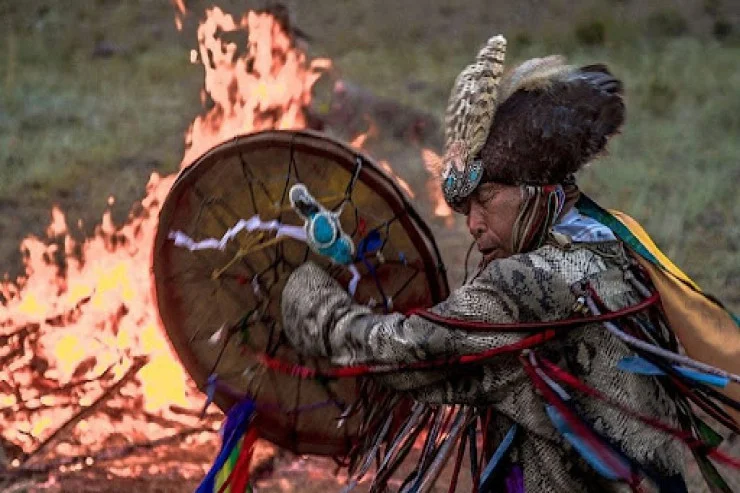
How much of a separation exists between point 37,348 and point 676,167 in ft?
23.0

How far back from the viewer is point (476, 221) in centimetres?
230

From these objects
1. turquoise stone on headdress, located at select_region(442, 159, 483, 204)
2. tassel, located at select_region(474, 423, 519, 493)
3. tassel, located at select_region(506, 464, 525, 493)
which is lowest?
tassel, located at select_region(506, 464, 525, 493)

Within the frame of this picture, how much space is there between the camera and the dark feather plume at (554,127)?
215 cm

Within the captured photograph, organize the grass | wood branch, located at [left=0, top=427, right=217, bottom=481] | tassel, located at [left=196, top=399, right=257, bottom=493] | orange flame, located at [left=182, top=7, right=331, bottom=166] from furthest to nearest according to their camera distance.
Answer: the grass → orange flame, located at [left=182, top=7, right=331, bottom=166] → wood branch, located at [left=0, top=427, right=217, bottom=481] → tassel, located at [left=196, top=399, right=257, bottom=493]

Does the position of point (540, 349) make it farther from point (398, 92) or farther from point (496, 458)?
point (398, 92)

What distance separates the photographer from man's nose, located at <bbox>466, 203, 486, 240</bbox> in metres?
2.29

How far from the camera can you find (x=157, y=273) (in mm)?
2803

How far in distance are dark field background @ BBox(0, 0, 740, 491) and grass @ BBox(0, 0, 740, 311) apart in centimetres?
3

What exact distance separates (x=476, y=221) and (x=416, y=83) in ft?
38.6

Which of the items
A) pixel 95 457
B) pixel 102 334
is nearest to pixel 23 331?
pixel 102 334

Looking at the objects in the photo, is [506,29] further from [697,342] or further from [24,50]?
[697,342]

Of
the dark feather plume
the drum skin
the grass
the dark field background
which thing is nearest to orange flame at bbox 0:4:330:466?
the dark field background

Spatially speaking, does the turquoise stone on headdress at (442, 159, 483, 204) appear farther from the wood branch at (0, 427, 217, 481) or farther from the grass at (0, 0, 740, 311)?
the grass at (0, 0, 740, 311)

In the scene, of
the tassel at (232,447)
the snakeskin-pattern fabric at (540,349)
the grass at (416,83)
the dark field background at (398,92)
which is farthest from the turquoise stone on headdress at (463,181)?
the grass at (416,83)
